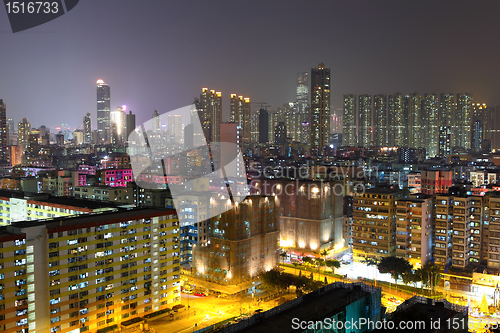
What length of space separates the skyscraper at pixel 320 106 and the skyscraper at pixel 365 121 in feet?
23.3

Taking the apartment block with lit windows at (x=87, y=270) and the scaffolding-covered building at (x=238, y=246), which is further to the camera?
the scaffolding-covered building at (x=238, y=246)

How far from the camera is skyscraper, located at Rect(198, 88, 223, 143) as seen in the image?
36688mm

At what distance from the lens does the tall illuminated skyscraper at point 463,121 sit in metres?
45.1

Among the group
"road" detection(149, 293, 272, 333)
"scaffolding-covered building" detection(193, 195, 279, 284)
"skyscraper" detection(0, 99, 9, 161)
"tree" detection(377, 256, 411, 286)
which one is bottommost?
"road" detection(149, 293, 272, 333)

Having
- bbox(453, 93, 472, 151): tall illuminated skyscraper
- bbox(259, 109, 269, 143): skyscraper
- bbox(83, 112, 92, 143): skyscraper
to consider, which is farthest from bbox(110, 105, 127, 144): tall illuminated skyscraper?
bbox(453, 93, 472, 151): tall illuminated skyscraper

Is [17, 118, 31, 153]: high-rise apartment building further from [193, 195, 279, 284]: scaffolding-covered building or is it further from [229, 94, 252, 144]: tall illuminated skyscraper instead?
[193, 195, 279, 284]: scaffolding-covered building

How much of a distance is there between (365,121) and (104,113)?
30.4 metres

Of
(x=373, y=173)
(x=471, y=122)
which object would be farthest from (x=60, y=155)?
(x=471, y=122)

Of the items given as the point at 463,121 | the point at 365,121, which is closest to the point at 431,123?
the point at 463,121

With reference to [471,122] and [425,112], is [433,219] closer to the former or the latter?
[425,112]

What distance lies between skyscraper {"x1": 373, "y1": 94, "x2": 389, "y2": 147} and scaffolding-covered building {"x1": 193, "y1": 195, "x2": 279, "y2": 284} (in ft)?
124

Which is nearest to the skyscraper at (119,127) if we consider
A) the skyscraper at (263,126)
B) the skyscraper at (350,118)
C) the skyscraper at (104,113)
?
the skyscraper at (104,113)

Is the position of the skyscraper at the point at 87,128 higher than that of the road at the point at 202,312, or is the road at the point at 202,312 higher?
the skyscraper at the point at 87,128

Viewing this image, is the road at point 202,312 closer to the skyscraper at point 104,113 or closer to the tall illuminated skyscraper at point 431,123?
the tall illuminated skyscraper at point 431,123
